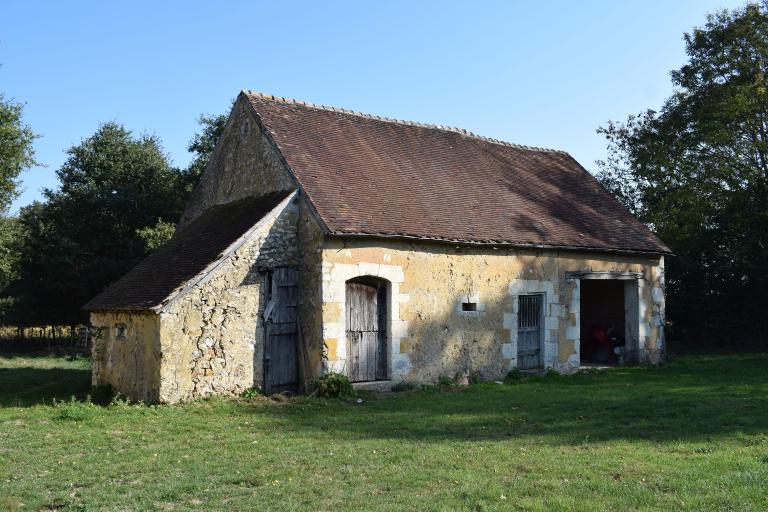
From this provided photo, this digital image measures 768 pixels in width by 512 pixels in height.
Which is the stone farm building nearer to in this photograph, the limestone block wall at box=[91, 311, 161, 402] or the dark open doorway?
the limestone block wall at box=[91, 311, 161, 402]

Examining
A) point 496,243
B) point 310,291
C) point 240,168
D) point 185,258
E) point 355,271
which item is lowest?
point 310,291

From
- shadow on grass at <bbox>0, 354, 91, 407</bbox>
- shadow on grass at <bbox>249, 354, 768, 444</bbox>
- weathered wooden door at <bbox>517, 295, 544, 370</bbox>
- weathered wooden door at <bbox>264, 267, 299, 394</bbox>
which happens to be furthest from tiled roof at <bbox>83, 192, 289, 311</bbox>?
weathered wooden door at <bbox>517, 295, 544, 370</bbox>

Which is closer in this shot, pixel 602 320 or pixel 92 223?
pixel 602 320

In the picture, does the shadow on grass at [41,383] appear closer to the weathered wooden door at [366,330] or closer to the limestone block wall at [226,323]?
the limestone block wall at [226,323]

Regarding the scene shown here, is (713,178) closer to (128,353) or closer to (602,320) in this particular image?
(602,320)

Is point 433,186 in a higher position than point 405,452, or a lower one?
higher

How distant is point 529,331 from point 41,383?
10502 millimetres

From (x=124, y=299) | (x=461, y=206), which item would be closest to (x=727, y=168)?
(x=461, y=206)

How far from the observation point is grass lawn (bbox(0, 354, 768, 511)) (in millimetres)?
5770

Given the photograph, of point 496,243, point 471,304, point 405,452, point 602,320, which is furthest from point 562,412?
point 602,320

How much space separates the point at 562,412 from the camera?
9.91 metres

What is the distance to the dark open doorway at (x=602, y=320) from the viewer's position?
671 inches

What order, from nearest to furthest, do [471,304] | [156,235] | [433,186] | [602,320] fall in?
[471,304] < [433,186] < [602,320] < [156,235]

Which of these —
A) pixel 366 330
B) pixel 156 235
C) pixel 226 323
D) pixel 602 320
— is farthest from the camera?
pixel 156 235
